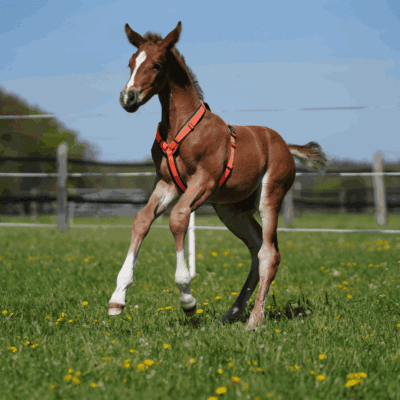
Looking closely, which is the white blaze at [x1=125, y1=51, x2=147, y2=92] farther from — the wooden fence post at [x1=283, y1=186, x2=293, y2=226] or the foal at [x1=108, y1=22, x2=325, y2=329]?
the wooden fence post at [x1=283, y1=186, x2=293, y2=226]

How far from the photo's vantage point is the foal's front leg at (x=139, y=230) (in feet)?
8.98

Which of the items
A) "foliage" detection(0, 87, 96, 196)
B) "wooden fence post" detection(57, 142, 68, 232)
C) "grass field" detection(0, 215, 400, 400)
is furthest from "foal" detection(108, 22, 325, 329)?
"foliage" detection(0, 87, 96, 196)

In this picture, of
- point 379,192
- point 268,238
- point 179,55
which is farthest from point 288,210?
point 179,55

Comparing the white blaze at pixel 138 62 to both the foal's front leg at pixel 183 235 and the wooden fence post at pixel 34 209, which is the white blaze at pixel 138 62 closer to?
the foal's front leg at pixel 183 235

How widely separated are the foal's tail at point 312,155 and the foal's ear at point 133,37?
1.63m

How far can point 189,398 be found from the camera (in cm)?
197

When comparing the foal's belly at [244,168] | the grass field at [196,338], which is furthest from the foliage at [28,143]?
the foal's belly at [244,168]

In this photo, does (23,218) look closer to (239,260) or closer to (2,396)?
(239,260)

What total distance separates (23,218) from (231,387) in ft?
59.5

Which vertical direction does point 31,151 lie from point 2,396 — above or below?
above

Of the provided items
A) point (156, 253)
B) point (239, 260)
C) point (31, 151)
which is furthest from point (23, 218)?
point (239, 260)

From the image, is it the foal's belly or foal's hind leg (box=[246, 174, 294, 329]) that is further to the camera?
foal's hind leg (box=[246, 174, 294, 329])

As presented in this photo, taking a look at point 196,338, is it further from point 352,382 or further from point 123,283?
point 352,382

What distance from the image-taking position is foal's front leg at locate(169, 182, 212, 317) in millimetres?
2701
